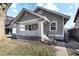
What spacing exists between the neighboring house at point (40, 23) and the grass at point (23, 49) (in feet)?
0.55

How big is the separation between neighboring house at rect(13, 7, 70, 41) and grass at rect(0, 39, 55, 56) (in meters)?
0.17

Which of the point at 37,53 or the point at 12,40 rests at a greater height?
the point at 12,40

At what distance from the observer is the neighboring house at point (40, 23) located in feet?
9.43

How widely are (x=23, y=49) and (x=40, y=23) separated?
1.90ft

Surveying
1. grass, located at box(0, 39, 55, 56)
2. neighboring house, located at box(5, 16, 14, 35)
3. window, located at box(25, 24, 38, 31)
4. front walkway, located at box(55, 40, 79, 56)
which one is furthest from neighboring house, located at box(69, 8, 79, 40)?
neighboring house, located at box(5, 16, 14, 35)

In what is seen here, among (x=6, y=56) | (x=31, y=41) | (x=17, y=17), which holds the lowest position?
(x=6, y=56)

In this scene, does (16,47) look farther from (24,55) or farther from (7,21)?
(7,21)

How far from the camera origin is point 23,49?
289cm

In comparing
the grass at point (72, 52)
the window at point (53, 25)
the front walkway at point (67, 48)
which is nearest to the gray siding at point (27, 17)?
the window at point (53, 25)

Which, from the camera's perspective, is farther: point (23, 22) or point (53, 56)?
point (23, 22)

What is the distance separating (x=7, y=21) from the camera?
297 cm

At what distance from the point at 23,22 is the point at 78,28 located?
1.05m

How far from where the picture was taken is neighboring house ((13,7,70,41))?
2873 millimetres

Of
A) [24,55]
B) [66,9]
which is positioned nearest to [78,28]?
[66,9]
